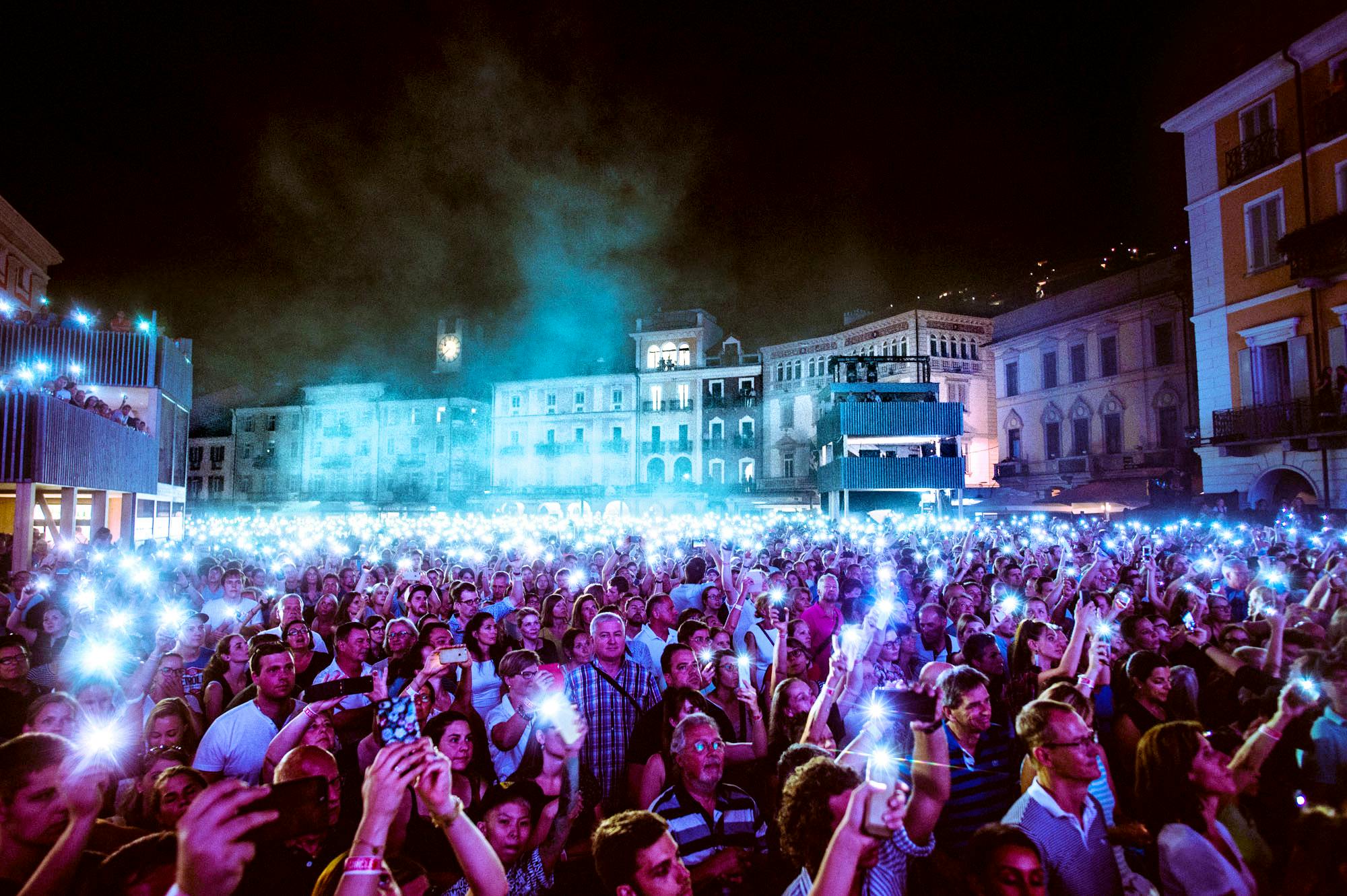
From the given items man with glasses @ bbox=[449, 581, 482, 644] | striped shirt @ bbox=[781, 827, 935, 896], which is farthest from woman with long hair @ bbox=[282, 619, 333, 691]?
striped shirt @ bbox=[781, 827, 935, 896]

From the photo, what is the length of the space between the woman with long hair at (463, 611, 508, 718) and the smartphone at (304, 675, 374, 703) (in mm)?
2293

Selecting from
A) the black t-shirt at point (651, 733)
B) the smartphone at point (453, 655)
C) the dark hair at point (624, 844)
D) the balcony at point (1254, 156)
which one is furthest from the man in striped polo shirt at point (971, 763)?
the balcony at point (1254, 156)

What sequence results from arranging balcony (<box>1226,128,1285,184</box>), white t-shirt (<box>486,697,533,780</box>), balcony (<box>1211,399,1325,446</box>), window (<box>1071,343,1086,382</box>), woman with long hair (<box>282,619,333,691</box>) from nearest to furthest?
1. white t-shirt (<box>486,697,533,780</box>)
2. woman with long hair (<box>282,619,333,691</box>)
3. balcony (<box>1211,399,1325,446</box>)
4. balcony (<box>1226,128,1285,184</box>)
5. window (<box>1071,343,1086,382</box>)

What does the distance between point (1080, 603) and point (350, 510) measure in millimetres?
57191

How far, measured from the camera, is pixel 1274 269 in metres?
23.3

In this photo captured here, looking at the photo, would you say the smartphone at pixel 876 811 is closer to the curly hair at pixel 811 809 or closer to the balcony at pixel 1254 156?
the curly hair at pixel 811 809

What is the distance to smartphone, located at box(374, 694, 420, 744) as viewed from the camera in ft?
7.62

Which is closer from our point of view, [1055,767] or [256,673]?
Result: [1055,767]

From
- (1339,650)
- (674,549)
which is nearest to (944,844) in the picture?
(1339,650)

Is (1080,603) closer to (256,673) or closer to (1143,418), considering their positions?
(256,673)

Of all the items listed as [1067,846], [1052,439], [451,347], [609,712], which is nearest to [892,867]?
[1067,846]

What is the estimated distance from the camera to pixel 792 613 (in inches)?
349

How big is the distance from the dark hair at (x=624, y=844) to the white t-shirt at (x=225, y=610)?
21.6ft

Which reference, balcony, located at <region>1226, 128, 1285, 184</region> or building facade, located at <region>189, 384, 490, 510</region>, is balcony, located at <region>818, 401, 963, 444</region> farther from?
building facade, located at <region>189, 384, 490, 510</region>
